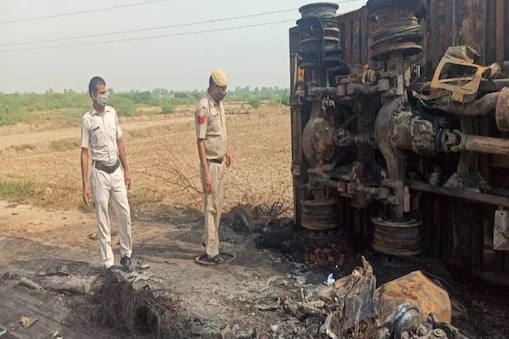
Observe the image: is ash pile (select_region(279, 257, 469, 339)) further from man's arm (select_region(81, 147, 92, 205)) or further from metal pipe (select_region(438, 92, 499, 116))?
man's arm (select_region(81, 147, 92, 205))

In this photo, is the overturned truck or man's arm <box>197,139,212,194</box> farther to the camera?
man's arm <box>197,139,212,194</box>

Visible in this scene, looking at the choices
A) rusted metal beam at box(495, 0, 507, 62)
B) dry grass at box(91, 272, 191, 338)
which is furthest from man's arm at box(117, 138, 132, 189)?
rusted metal beam at box(495, 0, 507, 62)

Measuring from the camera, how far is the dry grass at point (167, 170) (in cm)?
994

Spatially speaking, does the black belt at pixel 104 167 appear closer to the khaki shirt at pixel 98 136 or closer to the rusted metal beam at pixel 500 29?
the khaki shirt at pixel 98 136

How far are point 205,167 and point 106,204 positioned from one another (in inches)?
46.6

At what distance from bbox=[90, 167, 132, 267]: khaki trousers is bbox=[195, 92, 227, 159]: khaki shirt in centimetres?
107

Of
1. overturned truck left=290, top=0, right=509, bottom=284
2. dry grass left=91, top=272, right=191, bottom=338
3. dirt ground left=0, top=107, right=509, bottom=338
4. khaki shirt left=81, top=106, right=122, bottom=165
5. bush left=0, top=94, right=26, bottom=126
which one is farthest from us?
bush left=0, top=94, right=26, bottom=126

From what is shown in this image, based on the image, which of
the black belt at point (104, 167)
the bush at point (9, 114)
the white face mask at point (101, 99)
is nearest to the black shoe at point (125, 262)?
the black belt at point (104, 167)

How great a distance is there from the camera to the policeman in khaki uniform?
571 cm

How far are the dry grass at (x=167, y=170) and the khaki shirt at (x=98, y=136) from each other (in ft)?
11.4

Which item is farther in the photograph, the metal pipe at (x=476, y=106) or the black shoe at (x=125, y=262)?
the black shoe at (x=125, y=262)

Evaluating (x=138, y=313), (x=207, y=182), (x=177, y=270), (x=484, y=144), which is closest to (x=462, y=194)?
(x=484, y=144)

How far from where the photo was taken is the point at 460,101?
414 cm

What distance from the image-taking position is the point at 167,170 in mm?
14008
